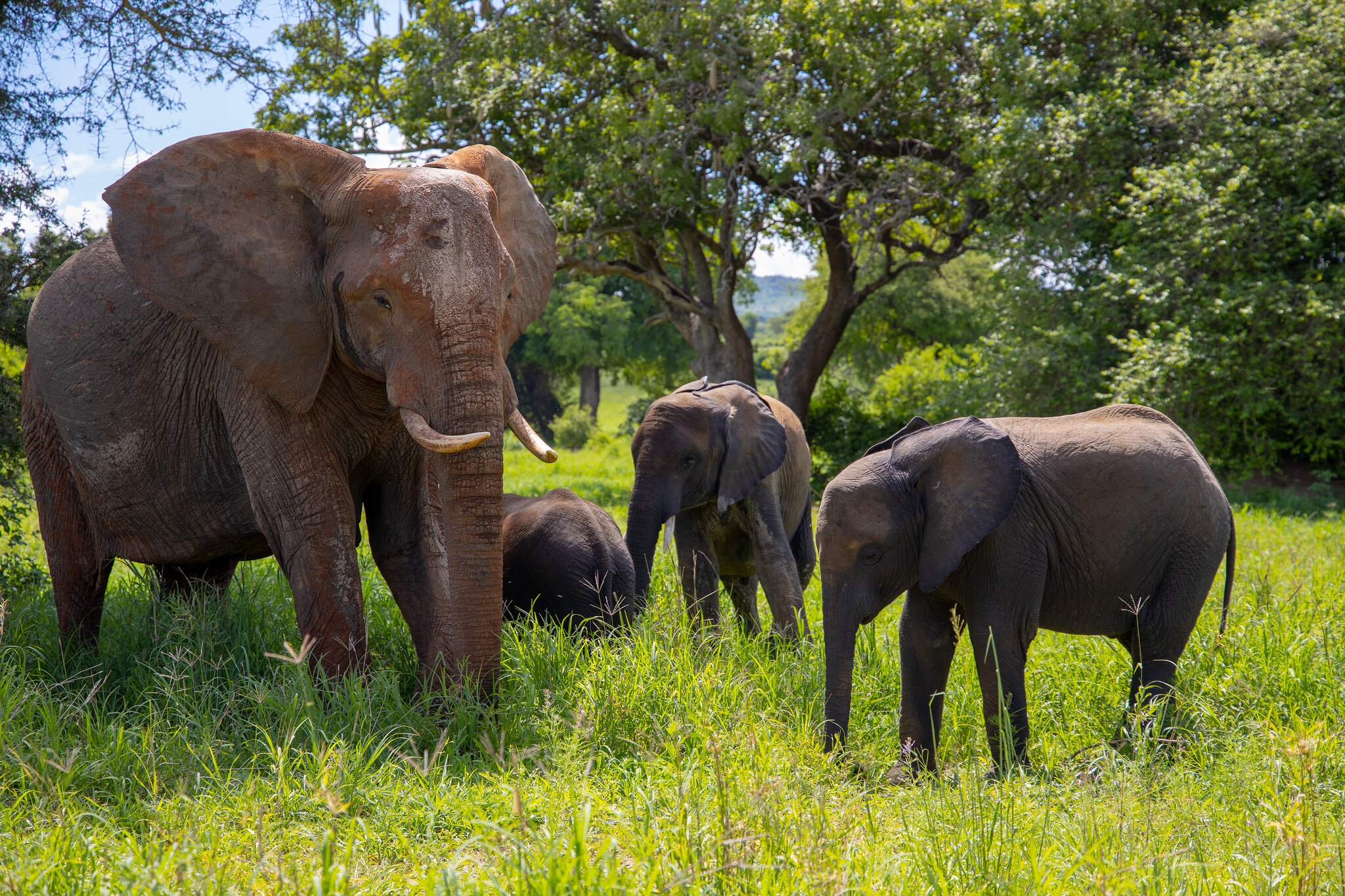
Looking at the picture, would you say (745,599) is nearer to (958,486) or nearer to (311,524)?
(958,486)

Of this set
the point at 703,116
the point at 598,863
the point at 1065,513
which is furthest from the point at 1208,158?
the point at 598,863

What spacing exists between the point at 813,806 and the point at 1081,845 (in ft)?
2.67

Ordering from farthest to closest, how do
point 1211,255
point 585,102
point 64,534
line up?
point 585,102 < point 1211,255 < point 64,534

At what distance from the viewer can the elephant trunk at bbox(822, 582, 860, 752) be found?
13.8ft

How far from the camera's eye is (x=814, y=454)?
63.1ft

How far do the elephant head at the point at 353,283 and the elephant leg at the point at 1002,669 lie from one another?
6.46ft

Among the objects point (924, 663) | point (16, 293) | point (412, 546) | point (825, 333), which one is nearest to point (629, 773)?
point (924, 663)

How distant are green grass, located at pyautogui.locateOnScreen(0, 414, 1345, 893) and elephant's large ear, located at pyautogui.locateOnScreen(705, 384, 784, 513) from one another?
2.63 ft

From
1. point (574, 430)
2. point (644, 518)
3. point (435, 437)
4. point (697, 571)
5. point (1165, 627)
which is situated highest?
point (435, 437)

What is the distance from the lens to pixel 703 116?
1439 cm

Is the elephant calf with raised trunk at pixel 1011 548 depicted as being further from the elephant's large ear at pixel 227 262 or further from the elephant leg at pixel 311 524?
the elephant's large ear at pixel 227 262

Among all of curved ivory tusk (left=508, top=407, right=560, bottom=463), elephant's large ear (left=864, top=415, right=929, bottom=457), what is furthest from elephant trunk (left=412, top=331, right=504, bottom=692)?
elephant's large ear (left=864, top=415, right=929, bottom=457)

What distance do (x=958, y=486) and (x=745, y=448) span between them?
191 centimetres

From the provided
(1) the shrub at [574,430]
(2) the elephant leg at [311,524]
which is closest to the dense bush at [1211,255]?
(2) the elephant leg at [311,524]
